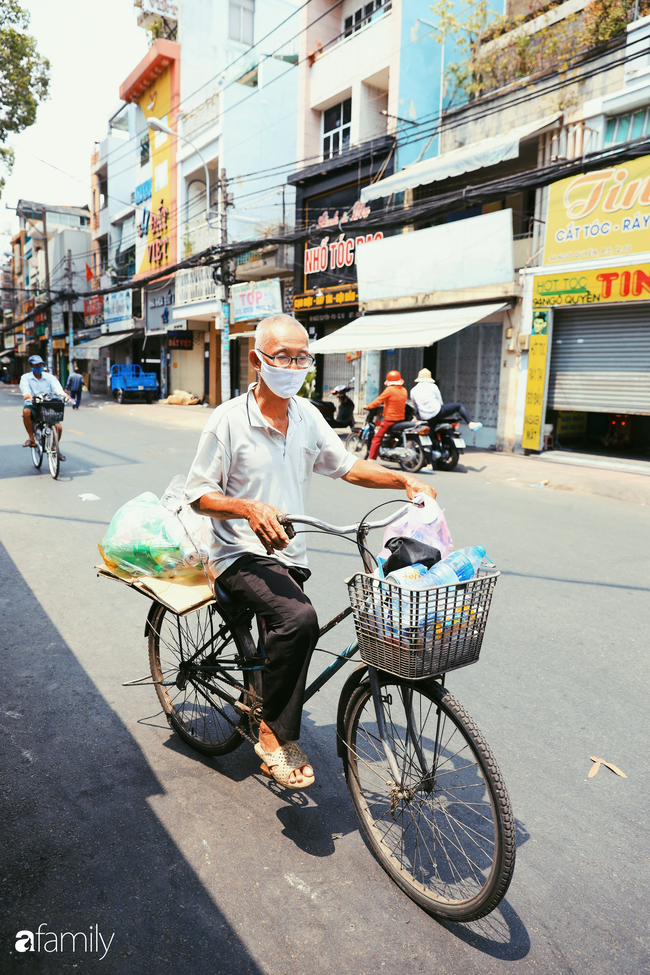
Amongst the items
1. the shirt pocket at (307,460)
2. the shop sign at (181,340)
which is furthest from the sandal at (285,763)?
the shop sign at (181,340)

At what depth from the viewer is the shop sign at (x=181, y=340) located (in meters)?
31.5

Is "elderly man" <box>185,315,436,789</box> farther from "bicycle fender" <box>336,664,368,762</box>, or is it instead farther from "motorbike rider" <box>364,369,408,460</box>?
"motorbike rider" <box>364,369,408,460</box>

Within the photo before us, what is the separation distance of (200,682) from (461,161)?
14113mm

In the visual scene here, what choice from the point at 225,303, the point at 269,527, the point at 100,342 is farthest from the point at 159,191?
the point at 269,527

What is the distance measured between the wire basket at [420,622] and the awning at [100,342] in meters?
37.1

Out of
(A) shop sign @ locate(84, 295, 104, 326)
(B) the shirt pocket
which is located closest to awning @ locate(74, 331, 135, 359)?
(A) shop sign @ locate(84, 295, 104, 326)

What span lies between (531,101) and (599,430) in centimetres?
728

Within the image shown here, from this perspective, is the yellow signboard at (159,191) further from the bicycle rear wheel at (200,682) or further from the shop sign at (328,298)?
the bicycle rear wheel at (200,682)

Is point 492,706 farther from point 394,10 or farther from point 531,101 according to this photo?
point 394,10

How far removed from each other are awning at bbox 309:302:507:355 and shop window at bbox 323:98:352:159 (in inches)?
254

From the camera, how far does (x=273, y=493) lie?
2.56 m

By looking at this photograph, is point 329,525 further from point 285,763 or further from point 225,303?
point 225,303

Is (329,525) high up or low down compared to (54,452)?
up

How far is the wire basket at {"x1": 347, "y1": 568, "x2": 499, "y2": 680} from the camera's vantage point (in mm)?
1846
